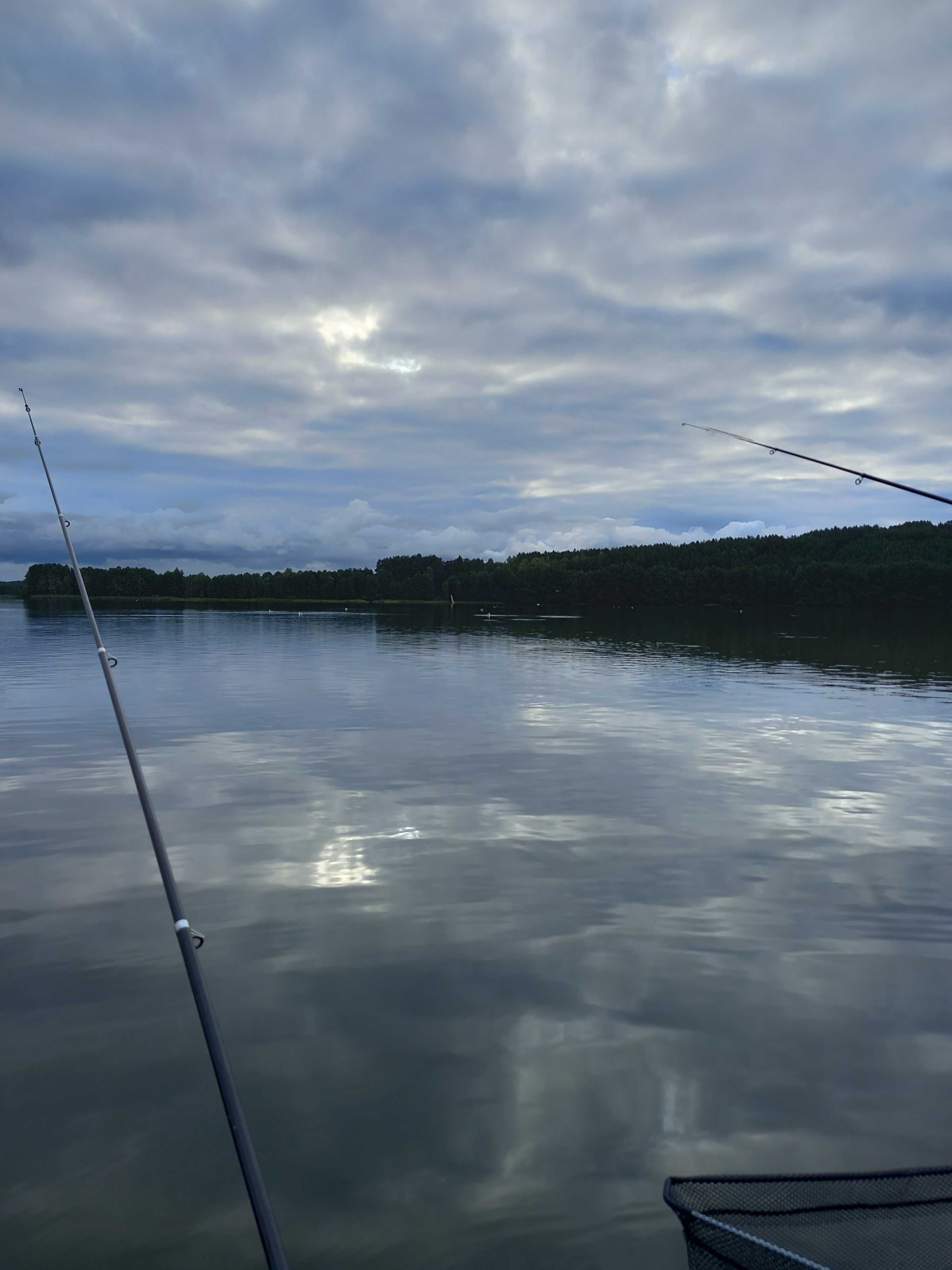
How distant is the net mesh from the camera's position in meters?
4.02

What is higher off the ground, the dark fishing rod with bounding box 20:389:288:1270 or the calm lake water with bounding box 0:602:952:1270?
the dark fishing rod with bounding box 20:389:288:1270

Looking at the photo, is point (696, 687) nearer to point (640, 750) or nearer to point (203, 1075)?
point (640, 750)

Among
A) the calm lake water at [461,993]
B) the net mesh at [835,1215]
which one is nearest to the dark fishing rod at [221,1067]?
the calm lake water at [461,993]

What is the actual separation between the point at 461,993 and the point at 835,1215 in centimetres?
502

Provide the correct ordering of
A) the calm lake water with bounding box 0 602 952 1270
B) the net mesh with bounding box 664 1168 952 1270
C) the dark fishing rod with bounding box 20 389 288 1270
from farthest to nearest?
the calm lake water with bounding box 0 602 952 1270 < the net mesh with bounding box 664 1168 952 1270 < the dark fishing rod with bounding box 20 389 288 1270

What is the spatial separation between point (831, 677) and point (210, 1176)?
4291 centimetres

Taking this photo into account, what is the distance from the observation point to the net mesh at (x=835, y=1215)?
4.02 meters

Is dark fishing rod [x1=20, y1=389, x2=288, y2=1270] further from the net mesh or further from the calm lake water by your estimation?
the net mesh

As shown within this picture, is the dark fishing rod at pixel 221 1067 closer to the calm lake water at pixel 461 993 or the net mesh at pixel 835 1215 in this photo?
the calm lake water at pixel 461 993

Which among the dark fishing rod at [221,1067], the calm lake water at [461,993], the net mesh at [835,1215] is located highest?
the dark fishing rod at [221,1067]

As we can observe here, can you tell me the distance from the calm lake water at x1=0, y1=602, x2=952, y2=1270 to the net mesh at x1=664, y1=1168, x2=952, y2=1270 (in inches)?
65.5

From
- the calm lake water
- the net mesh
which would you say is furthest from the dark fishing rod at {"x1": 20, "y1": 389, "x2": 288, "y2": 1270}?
the net mesh

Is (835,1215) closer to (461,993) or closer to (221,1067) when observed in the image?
(221,1067)

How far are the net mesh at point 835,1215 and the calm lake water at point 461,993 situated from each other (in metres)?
1.66
